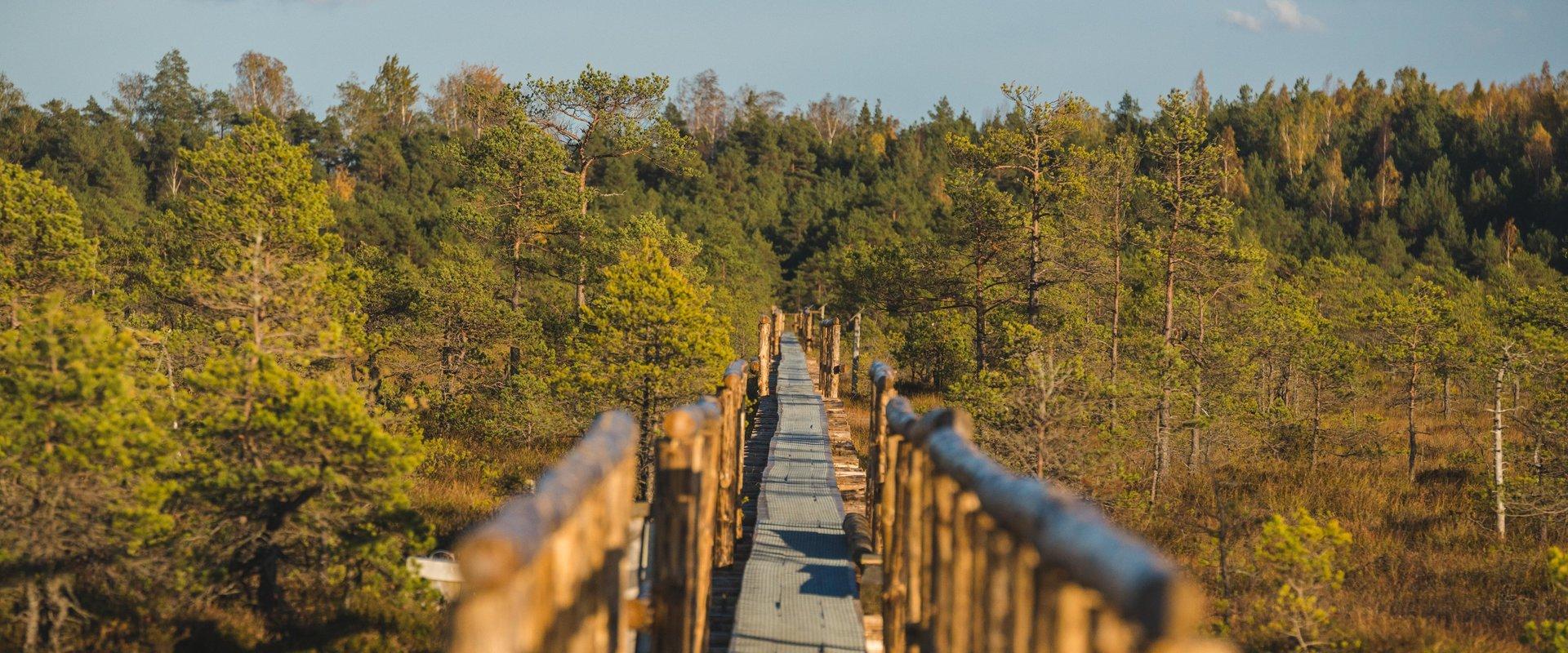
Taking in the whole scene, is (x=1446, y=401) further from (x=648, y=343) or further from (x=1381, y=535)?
(x=648, y=343)

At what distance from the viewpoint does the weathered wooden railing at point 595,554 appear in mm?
1867

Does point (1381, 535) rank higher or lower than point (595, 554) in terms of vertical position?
lower

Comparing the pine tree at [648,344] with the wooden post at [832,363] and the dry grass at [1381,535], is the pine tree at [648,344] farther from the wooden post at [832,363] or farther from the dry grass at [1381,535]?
the dry grass at [1381,535]

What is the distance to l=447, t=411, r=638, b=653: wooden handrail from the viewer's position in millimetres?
1844

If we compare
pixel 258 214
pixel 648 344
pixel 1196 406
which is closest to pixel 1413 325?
pixel 1196 406

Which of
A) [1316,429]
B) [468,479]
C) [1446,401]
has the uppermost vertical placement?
[1446,401]

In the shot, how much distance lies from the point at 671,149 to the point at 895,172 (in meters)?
43.6

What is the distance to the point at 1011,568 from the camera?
9.07 ft

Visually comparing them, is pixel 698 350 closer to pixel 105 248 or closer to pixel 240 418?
pixel 240 418

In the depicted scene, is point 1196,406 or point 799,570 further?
point 1196,406

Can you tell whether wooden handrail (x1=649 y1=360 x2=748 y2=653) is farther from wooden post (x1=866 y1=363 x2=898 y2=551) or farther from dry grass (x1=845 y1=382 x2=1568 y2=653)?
dry grass (x1=845 y1=382 x2=1568 y2=653)

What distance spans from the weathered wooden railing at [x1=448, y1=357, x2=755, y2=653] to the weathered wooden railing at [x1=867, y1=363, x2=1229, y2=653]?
1.06 metres

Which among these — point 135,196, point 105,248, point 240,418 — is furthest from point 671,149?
point 135,196

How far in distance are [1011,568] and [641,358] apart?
1649cm
